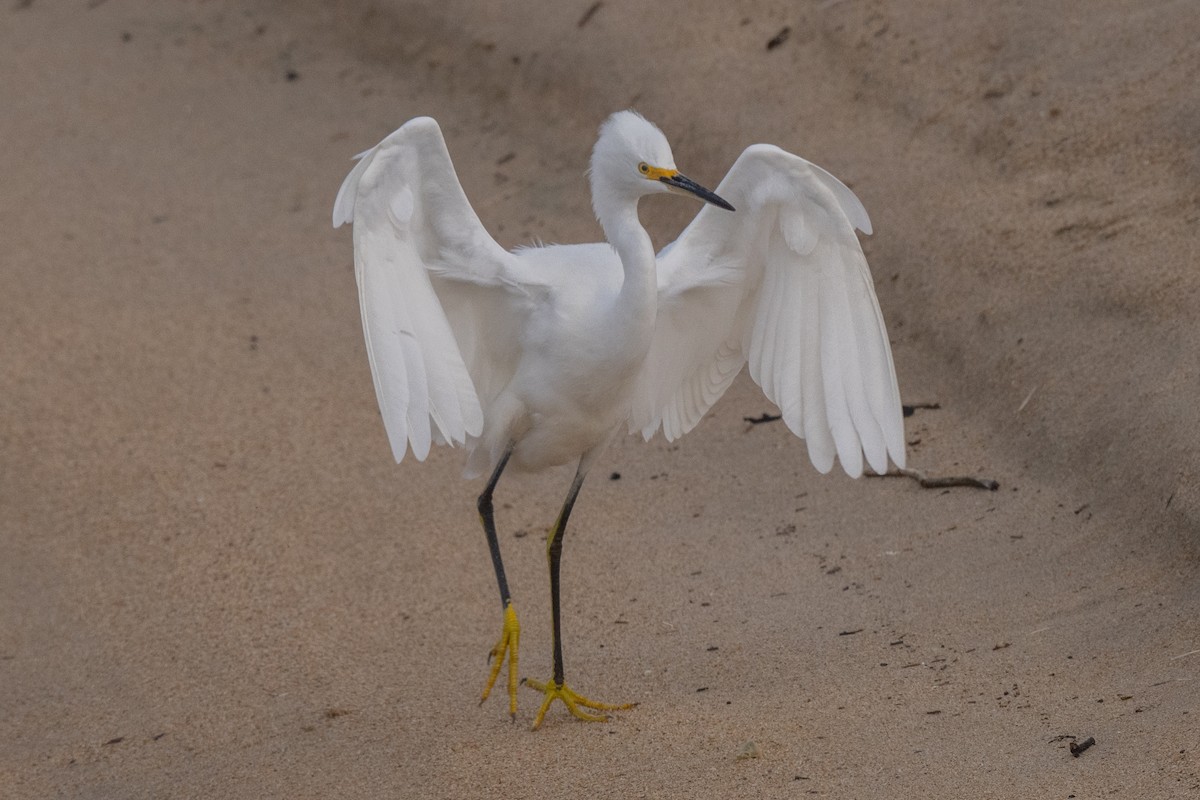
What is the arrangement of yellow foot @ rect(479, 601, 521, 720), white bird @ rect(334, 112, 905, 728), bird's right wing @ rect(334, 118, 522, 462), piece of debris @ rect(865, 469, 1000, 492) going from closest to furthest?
bird's right wing @ rect(334, 118, 522, 462) → white bird @ rect(334, 112, 905, 728) → yellow foot @ rect(479, 601, 521, 720) → piece of debris @ rect(865, 469, 1000, 492)

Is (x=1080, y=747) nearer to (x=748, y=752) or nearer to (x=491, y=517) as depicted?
(x=748, y=752)

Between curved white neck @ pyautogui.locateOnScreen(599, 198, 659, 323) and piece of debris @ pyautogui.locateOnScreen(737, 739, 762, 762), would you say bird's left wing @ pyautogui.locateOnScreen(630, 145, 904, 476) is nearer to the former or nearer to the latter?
curved white neck @ pyautogui.locateOnScreen(599, 198, 659, 323)

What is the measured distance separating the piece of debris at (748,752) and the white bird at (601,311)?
690mm

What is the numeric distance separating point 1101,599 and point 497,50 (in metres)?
6.86

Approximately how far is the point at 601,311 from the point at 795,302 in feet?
2.40

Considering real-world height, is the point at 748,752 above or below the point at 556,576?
below

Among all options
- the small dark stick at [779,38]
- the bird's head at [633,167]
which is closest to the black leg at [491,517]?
the bird's head at [633,167]

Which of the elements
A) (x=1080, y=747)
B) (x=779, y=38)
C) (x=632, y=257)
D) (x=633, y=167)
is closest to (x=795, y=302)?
(x=632, y=257)

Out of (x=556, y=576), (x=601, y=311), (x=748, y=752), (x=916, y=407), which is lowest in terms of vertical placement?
(x=748, y=752)

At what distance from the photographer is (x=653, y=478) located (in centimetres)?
A: 737

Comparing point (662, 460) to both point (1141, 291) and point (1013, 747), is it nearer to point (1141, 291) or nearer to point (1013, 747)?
point (1141, 291)

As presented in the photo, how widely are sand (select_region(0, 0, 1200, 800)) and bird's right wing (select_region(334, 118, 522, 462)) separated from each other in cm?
125

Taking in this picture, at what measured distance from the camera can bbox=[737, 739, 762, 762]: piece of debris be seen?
4770 mm

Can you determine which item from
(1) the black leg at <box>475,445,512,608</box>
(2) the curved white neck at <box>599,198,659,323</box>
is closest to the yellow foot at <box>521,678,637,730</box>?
(1) the black leg at <box>475,445,512,608</box>
